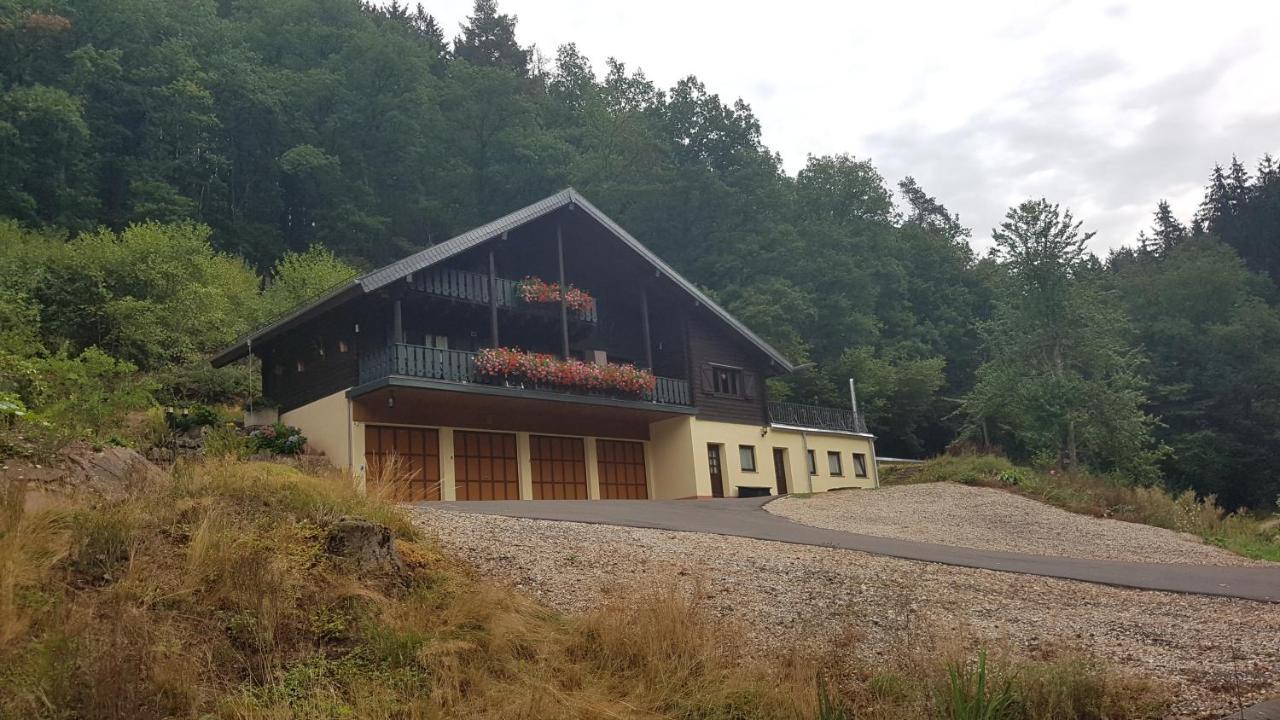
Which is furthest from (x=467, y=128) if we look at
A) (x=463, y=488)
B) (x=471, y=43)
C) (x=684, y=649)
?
(x=684, y=649)

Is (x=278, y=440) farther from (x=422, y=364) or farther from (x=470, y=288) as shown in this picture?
(x=470, y=288)

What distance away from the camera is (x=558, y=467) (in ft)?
89.7

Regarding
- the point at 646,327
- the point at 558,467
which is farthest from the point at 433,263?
the point at 646,327

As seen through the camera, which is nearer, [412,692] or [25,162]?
[412,692]

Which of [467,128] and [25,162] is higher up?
[467,128]

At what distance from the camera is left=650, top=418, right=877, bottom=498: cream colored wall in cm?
2948

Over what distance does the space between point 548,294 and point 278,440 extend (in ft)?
27.5

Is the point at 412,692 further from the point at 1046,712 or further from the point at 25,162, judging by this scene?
the point at 25,162

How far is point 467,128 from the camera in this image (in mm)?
51594

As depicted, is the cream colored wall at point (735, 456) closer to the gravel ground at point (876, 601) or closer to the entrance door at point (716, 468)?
the entrance door at point (716, 468)

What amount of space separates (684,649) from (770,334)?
37.9 meters

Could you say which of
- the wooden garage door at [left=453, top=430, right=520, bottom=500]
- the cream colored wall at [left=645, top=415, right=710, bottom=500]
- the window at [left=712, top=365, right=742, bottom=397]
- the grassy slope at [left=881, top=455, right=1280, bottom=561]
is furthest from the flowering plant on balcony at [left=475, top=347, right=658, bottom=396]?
the grassy slope at [left=881, top=455, right=1280, bottom=561]

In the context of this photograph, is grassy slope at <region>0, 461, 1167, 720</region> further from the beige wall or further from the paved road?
the beige wall

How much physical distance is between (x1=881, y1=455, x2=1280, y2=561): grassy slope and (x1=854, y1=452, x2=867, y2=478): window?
5608mm
